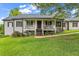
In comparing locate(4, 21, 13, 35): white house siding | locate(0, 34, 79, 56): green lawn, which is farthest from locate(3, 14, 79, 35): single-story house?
locate(0, 34, 79, 56): green lawn

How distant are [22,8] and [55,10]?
2.40 ft

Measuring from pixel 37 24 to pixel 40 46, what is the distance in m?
0.54

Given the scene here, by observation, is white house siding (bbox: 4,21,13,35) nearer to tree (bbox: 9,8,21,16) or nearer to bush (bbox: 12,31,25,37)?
bush (bbox: 12,31,25,37)

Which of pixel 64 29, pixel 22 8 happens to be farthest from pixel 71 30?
pixel 22 8

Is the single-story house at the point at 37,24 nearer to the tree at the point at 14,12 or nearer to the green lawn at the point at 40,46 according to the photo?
the tree at the point at 14,12

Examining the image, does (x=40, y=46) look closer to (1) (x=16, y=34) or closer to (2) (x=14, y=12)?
(1) (x=16, y=34)

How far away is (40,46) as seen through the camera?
21.9ft

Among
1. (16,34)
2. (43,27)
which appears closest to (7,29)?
(16,34)

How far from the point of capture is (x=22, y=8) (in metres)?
6.73

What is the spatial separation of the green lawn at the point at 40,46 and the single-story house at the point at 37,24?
0.19 metres

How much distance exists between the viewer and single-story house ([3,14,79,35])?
6.80 metres

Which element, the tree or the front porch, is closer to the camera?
the tree

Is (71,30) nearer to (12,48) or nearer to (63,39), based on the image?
(63,39)

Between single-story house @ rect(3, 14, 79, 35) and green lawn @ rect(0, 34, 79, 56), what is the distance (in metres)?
0.19
